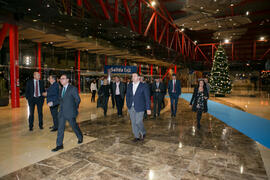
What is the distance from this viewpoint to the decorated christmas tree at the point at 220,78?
1814 centimetres

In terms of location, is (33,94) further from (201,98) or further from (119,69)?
(119,69)

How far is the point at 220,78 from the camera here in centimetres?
1827

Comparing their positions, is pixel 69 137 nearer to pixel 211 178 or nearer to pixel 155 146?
pixel 155 146

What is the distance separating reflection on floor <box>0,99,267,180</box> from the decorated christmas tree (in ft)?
45.7

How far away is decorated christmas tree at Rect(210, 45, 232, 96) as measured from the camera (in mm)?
18141

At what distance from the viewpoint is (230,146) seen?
436 centimetres

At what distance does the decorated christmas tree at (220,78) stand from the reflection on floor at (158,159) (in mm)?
13931

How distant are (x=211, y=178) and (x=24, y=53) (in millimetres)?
15237

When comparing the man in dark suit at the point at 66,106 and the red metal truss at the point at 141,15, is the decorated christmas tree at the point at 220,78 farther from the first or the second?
the man in dark suit at the point at 66,106

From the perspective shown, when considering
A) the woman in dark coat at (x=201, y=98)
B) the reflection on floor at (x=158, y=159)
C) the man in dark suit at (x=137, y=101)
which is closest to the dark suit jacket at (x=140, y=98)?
the man in dark suit at (x=137, y=101)

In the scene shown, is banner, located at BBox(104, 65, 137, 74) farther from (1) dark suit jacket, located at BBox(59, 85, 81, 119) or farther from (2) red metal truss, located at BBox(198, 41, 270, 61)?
(2) red metal truss, located at BBox(198, 41, 270, 61)

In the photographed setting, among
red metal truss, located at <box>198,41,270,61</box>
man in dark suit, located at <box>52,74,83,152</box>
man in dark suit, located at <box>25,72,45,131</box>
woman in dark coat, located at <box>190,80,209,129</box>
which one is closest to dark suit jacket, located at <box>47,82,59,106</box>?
man in dark suit, located at <box>25,72,45,131</box>

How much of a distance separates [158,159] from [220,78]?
1688 centimetres

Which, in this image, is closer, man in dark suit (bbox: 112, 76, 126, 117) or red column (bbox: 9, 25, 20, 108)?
man in dark suit (bbox: 112, 76, 126, 117)
